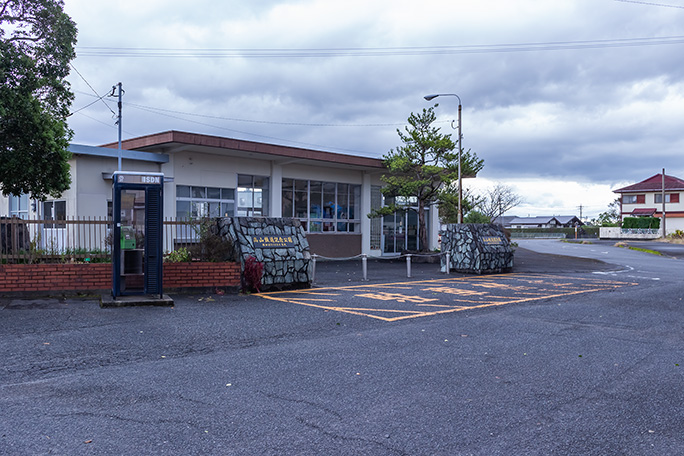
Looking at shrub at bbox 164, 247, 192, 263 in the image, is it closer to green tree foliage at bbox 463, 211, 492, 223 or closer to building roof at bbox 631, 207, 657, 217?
green tree foliage at bbox 463, 211, 492, 223

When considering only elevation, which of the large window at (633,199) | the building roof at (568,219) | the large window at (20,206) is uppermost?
the large window at (633,199)

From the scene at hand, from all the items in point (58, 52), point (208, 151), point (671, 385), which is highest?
point (58, 52)

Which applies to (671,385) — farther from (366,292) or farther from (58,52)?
(58,52)

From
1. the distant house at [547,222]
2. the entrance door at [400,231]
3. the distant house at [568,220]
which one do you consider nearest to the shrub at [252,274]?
the entrance door at [400,231]

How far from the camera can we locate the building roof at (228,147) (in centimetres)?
1980

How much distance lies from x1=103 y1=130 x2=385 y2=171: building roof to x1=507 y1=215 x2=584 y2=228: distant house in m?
99.4

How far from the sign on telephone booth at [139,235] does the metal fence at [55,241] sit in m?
0.91

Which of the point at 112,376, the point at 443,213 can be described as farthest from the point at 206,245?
the point at 443,213

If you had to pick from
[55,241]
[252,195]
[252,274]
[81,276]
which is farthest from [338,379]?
[252,195]

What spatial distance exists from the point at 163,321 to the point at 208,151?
536 inches

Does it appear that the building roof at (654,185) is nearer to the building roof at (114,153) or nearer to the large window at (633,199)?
the large window at (633,199)

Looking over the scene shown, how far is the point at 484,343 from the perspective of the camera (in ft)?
25.0

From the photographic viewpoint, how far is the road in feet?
13.6

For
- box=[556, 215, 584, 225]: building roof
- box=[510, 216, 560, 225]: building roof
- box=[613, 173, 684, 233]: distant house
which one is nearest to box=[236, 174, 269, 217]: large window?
box=[613, 173, 684, 233]: distant house
